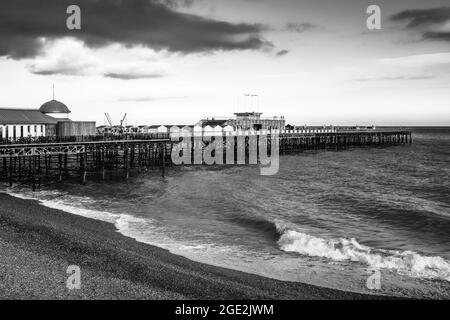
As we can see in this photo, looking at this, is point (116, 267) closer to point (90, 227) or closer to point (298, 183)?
point (90, 227)

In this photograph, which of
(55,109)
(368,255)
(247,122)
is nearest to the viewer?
(368,255)

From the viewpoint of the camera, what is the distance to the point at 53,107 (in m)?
50.9

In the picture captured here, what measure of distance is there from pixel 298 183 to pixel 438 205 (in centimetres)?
1286

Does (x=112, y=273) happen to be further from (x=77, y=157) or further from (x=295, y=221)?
(x=77, y=157)

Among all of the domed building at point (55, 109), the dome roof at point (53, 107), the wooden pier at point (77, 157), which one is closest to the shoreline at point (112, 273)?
the wooden pier at point (77, 157)

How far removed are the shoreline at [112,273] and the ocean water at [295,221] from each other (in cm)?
134

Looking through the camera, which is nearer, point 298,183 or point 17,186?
point 17,186

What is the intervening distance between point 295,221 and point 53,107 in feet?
129

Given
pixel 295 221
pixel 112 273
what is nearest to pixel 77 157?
pixel 295 221

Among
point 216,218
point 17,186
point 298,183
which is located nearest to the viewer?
point 216,218

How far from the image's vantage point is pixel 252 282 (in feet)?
37.4

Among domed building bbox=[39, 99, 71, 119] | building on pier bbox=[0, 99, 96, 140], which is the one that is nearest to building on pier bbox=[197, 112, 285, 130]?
domed building bbox=[39, 99, 71, 119]

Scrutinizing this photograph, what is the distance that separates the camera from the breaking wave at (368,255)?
1317 centimetres
